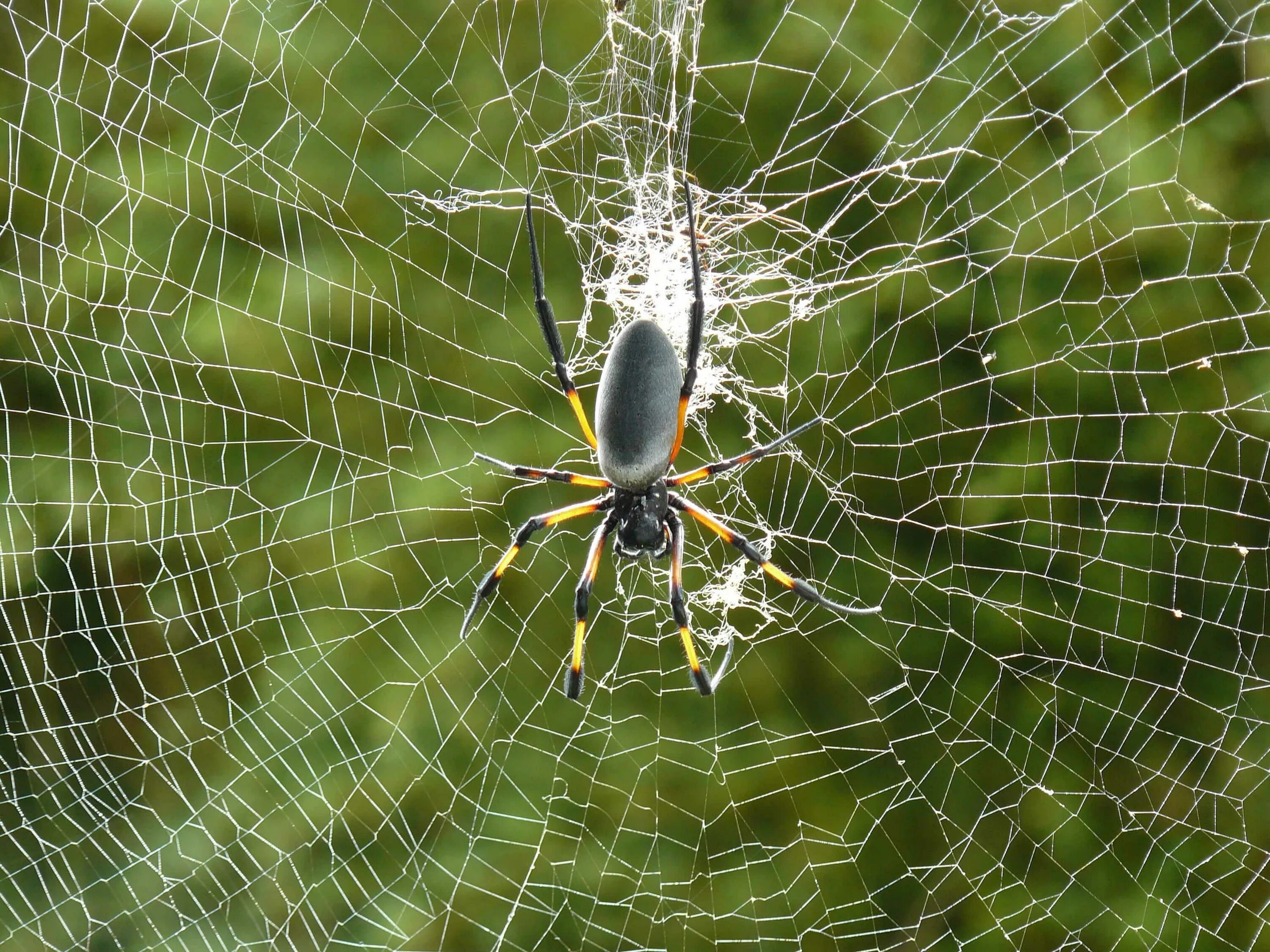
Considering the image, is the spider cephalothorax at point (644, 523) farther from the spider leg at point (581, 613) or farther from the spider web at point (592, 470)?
the spider web at point (592, 470)

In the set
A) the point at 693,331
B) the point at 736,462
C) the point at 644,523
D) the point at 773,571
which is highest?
the point at 693,331

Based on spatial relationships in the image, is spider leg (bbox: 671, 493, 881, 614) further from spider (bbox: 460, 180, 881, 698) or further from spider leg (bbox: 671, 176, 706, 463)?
spider leg (bbox: 671, 176, 706, 463)

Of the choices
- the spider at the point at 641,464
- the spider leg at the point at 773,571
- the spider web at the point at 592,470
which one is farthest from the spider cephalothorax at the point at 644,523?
the spider web at the point at 592,470

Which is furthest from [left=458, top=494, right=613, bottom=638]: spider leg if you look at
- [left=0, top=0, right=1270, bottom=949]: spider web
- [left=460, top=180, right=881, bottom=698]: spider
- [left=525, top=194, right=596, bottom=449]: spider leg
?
[left=0, top=0, right=1270, bottom=949]: spider web

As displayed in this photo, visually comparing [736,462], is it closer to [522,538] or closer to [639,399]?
[639,399]

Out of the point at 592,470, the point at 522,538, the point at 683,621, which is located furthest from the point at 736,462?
the point at 592,470

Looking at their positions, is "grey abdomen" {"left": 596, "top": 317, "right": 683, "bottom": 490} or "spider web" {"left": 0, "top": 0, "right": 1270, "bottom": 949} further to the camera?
"spider web" {"left": 0, "top": 0, "right": 1270, "bottom": 949}
